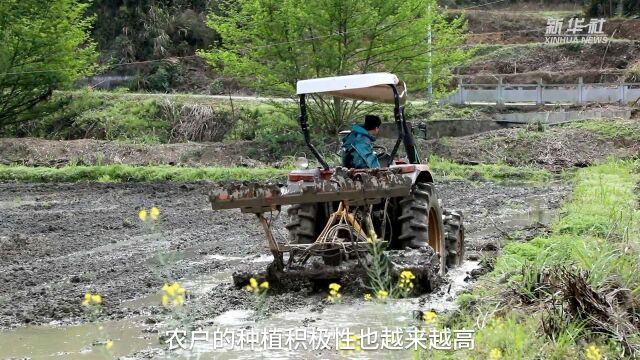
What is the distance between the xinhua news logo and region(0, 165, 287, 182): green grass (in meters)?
28.7

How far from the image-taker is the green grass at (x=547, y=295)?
552 centimetres

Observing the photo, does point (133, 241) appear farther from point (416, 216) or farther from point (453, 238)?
point (416, 216)

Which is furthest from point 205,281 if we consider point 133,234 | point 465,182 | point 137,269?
point 465,182

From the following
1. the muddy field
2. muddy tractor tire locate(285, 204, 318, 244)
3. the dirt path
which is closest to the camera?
the muddy field

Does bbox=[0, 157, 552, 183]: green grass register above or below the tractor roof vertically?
below

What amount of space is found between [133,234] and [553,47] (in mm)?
37041

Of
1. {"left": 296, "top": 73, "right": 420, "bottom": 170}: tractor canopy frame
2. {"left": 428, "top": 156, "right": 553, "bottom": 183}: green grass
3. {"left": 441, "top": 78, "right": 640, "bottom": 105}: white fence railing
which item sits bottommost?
{"left": 428, "top": 156, "right": 553, "bottom": 183}: green grass

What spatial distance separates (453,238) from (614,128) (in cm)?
1763

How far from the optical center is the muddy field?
26.9 ft

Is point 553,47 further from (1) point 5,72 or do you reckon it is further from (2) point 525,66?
(1) point 5,72

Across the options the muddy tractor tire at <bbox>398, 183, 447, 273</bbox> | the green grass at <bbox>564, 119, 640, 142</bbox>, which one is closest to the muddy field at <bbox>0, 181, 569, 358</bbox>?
the muddy tractor tire at <bbox>398, 183, 447, 273</bbox>

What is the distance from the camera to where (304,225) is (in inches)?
350

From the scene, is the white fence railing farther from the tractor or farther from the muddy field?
the tractor

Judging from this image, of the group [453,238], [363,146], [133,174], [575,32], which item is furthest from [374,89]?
[575,32]
